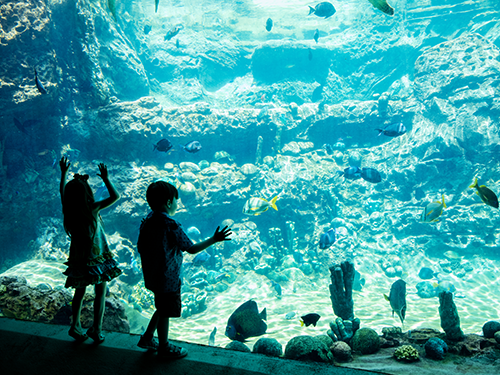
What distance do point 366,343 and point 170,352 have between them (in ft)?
9.04

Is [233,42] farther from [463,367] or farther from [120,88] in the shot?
[463,367]

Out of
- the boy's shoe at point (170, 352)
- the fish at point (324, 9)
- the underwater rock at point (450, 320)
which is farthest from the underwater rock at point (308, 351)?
the fish at point (324, 9)

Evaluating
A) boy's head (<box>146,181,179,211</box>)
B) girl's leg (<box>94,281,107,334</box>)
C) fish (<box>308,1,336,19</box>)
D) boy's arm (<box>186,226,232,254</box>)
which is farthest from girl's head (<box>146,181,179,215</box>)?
fish (<box>308,1,336,19</box>)

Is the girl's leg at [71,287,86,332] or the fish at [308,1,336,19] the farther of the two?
the fish at [308,1,336,19]

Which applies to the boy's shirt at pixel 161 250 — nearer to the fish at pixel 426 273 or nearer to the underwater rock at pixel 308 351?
the underwater rock at pixel 308 351

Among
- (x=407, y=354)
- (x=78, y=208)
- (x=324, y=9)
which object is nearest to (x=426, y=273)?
(x=407, y=354)

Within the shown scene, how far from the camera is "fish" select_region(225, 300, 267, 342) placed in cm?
514

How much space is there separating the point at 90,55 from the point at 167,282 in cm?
1463

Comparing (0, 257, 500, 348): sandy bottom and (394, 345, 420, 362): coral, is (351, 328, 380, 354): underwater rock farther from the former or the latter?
(0, 257, 500, 348): sandy bottom

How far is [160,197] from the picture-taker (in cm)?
176

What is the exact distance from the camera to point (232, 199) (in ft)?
40.5

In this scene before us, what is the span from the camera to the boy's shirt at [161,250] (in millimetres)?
1676

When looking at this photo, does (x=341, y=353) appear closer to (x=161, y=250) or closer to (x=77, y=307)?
(x=161, y=250)

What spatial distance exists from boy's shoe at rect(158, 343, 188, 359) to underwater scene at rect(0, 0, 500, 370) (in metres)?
2.54
